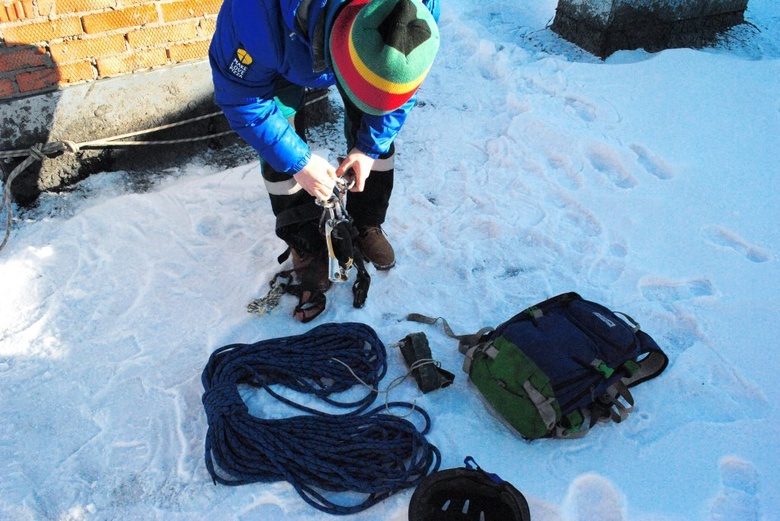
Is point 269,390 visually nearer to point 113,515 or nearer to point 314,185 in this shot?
point 113,515

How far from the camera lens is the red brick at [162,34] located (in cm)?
290

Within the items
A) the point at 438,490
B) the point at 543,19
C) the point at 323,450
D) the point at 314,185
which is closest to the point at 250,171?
the point at 314,185

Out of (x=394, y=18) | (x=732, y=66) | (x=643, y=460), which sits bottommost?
(x=643, y=460)

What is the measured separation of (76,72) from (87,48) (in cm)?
13

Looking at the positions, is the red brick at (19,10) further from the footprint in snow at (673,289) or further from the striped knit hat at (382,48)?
the footprint in snow at (673,289)

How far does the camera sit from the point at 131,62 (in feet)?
9.70

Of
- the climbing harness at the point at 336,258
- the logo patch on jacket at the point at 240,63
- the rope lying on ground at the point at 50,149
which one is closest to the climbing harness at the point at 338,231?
the climbing harness at the point at 336,258

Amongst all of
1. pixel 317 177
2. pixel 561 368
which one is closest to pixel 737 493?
pixel 561 368

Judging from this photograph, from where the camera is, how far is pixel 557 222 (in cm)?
285

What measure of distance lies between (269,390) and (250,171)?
1.40 metres

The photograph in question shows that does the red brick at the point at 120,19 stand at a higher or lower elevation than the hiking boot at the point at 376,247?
higher

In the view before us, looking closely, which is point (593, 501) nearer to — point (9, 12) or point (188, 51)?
point (188, 51)

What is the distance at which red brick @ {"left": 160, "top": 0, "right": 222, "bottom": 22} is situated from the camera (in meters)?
2.92

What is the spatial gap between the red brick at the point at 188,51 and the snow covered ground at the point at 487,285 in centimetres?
58
